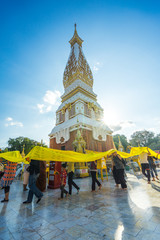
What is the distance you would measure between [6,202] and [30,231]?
3.19m

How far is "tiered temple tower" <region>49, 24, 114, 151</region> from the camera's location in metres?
20.9

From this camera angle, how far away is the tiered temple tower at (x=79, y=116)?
2094 cm

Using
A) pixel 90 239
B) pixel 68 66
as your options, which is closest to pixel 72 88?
pixel 68 66

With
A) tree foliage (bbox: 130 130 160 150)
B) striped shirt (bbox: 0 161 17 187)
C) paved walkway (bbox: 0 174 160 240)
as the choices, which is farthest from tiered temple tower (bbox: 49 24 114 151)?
tree foliage (bbox: 130 130 160 150)

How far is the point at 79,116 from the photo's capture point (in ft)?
71.4

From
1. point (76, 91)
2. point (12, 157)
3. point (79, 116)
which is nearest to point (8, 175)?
point (12, 157)

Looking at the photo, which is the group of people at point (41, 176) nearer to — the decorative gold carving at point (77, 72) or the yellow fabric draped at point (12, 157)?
the yellow fabric draped at point (12, 157)

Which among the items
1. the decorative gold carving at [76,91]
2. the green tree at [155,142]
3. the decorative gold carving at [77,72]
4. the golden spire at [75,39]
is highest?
the golden spire at [75,39]

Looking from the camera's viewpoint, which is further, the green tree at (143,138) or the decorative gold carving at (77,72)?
the green tree at (143,138)

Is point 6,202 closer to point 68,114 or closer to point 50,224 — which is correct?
point 50,224

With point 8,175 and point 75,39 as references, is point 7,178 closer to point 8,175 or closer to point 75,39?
point 8,175

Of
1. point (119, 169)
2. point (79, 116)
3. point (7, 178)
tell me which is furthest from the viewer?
point (79, 116)

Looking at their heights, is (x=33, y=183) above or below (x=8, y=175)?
below

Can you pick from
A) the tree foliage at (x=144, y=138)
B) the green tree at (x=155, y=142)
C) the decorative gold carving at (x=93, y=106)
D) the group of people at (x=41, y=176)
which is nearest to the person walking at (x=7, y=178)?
the group of people at (x=41, y=176)
